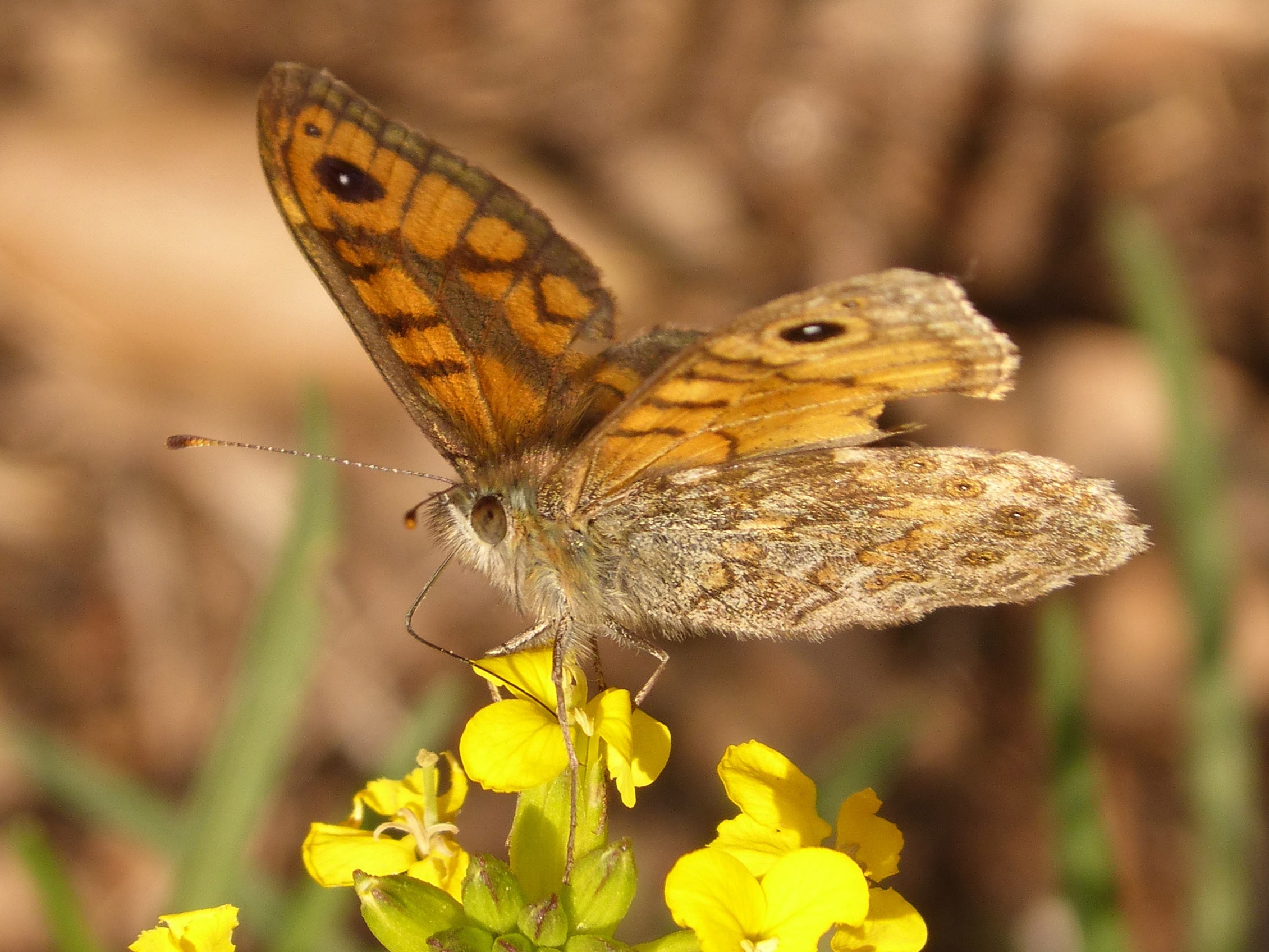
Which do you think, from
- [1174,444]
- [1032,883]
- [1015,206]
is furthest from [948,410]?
[1032,883]

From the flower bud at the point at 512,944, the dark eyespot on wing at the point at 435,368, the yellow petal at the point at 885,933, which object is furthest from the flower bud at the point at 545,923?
the dark eyespot on wing at the point at 435,368

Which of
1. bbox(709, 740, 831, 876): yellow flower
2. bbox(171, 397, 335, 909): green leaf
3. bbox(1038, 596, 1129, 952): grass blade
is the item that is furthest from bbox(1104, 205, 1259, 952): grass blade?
bbox(171, 397, 335, 909): green leaf

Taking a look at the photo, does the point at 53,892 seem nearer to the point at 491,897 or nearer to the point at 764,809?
the point at 491,897

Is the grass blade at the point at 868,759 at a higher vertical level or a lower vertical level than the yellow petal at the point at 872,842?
higher

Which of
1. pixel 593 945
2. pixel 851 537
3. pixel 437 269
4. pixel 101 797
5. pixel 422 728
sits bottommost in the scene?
pixel 593 945

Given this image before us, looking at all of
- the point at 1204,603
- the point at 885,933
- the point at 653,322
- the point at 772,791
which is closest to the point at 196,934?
the point at 772,791

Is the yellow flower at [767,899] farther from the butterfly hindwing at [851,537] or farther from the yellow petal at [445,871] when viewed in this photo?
the butterfly hindwing at [851,537]
